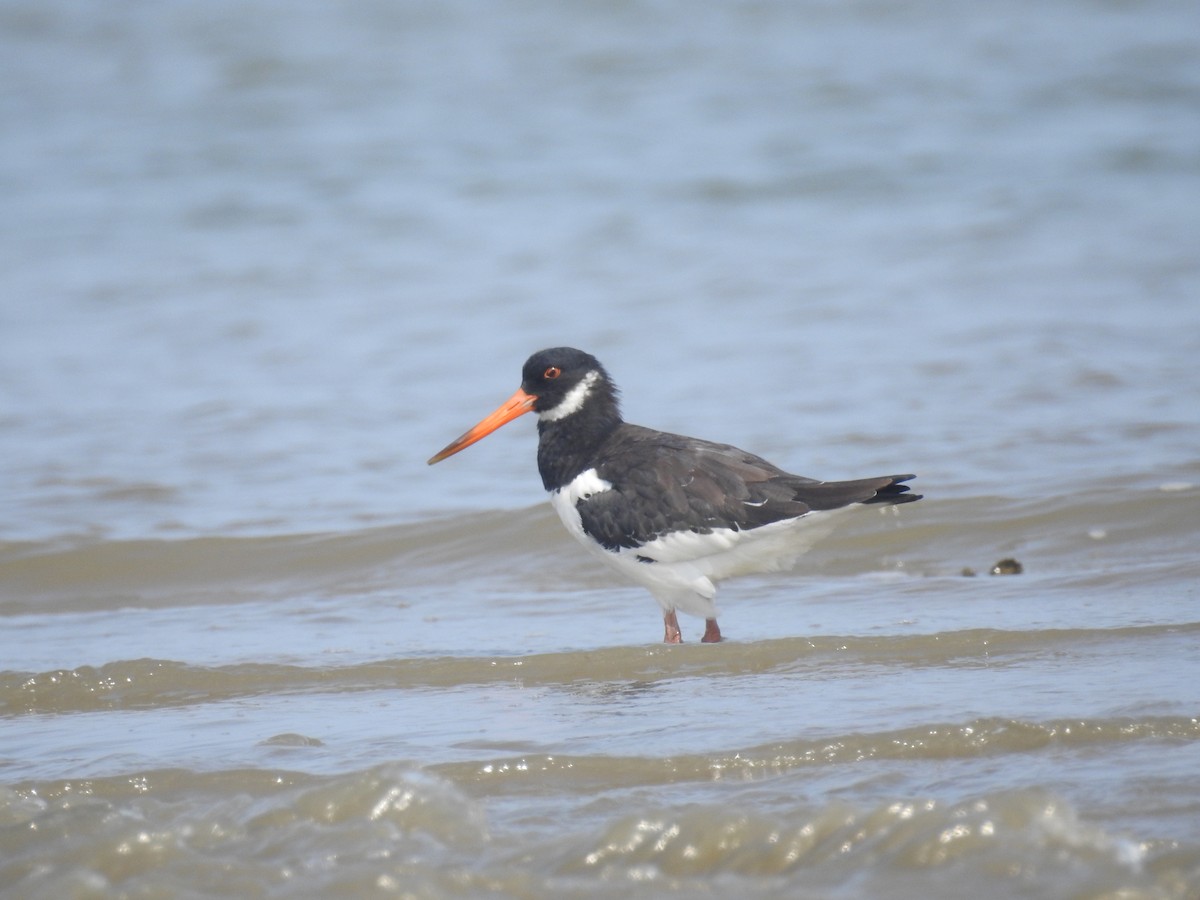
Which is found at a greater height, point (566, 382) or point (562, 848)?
point (566, 382)

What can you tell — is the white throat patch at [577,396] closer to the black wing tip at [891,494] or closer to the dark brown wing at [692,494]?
the dark brown wing at [692,494]

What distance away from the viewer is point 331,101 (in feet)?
64.2

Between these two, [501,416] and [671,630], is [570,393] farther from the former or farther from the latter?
[671,630]

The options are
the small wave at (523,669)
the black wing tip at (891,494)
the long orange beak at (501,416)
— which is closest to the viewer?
the small wave at (523,669)

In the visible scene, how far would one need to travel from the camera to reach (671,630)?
5.71 metres

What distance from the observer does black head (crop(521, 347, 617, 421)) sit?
242 inches

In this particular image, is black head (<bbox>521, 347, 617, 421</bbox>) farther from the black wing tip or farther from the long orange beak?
the black wing tip

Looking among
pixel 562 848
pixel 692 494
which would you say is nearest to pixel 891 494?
pixel 692 494

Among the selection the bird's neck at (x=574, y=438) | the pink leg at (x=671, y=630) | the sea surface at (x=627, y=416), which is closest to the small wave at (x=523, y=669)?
the sea surface at (x=627, y=416)

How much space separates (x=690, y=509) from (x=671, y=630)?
0.50m

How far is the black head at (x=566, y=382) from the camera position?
6.15m

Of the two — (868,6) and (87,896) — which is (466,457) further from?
(868,6)

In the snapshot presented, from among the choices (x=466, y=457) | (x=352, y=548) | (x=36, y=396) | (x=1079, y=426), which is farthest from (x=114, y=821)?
(x=36, y=396)

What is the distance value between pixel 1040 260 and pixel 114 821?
10.3 metres
